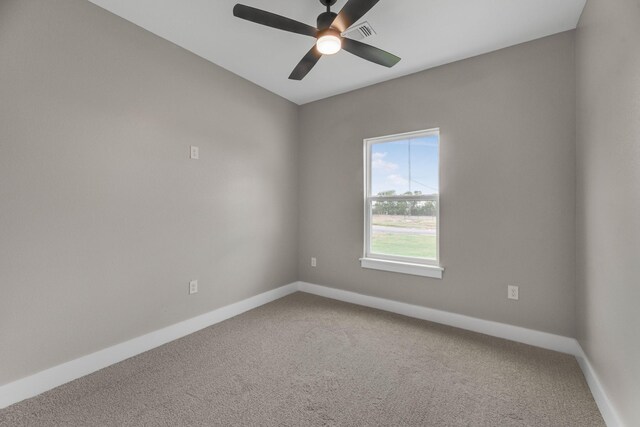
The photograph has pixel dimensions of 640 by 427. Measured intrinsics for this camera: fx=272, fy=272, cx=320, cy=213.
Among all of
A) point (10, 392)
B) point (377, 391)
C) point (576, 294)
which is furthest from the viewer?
point (576, 294)

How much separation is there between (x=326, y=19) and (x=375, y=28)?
0.68m

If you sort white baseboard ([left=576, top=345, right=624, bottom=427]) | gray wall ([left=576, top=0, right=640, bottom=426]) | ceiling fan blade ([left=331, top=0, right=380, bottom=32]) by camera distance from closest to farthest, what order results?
1. gray wall ([left=576, top=0, right=640, bottom=426])
2. white baseboard ([left=576, top=345, right=624, bottom=427])
3. ceiling fan blade ([left=331, top=0, right=380, bottom=32])

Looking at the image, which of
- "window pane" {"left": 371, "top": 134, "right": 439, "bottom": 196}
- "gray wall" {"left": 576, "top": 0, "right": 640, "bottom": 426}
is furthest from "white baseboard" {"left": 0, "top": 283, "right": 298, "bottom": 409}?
"gray wall" {"left": 576, "top": 0, "right": 640, "bottom": 426}

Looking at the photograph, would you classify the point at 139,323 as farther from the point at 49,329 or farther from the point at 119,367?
the point at 49,329

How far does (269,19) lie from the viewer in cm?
169

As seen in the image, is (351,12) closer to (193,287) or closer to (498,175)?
(498,175)

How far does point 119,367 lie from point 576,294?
3.54 meters

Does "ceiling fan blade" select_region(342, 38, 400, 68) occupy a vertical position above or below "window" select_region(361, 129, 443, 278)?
above

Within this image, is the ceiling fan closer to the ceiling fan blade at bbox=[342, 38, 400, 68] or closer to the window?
the ceiling fan blade at bbox=[342, 38, 400, 68]

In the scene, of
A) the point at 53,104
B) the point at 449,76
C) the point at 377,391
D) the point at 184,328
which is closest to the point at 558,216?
the point at 449,76

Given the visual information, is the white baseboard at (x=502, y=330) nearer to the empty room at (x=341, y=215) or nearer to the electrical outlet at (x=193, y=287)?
the empty room at (x=341, y=215)

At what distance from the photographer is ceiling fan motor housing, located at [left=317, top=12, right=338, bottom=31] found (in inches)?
66.9

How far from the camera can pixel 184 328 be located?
2.52 meters

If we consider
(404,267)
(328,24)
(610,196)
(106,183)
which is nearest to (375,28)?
(328,24)
